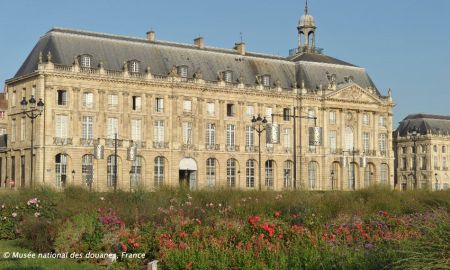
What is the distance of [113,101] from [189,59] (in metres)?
9.13

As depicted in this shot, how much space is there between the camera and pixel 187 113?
69.0 meters

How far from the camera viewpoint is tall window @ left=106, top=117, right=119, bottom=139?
64625mm

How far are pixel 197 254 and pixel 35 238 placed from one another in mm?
7851

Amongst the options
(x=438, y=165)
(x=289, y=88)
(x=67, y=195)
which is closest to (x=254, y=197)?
(x=67, y=195)

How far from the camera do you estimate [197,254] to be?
52.2 ft

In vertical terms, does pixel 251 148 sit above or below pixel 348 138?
below

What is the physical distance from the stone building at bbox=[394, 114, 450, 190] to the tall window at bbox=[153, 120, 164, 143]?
53889 mm

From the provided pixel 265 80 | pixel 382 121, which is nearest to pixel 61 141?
pixel 265 80

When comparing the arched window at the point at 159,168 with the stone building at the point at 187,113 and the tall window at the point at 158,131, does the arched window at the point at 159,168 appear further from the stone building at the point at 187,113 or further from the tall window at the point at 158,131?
the tall window at the point at 158,131

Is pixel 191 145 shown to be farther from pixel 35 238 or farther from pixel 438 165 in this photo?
pixel 438 165

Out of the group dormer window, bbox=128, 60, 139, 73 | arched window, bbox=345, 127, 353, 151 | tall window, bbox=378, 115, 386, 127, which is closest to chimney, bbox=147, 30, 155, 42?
dormer window, bbox=128, 60, 139, 73

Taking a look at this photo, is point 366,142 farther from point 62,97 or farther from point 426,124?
point 426,124

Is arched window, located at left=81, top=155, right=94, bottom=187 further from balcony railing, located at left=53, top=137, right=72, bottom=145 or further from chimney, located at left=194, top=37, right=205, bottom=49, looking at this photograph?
chimney, located at left=194, top=37, right=205, bottom=49

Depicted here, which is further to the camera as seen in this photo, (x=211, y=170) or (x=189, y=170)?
(x=211, y=170)
